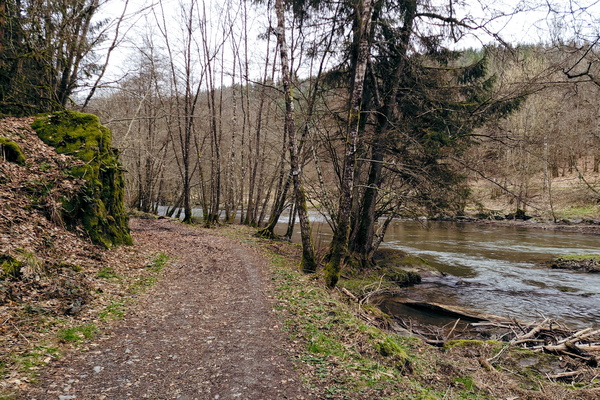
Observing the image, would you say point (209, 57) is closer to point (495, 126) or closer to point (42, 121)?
point (42, 121)

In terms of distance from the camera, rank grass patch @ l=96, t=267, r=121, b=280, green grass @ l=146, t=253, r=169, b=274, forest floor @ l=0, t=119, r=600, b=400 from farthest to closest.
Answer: green grass @ l=146, t=253, r=169, b=274
grass patch @ l=96, t=267, r=121, b=280
forest floor @ l=0, t=119, r=600, b=400

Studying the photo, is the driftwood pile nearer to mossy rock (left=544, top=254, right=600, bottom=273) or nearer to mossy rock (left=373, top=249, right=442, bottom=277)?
mossy rock (left=373, top=249, right=442, bottom=277)

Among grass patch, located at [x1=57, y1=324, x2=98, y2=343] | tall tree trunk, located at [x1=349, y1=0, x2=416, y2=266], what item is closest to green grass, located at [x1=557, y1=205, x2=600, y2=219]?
tall tree trunk, located at [x1=349, y1=0, x2=416, y2=266]

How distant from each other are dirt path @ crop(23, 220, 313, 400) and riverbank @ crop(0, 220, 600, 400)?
0.06 ft

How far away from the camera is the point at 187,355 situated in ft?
15.5

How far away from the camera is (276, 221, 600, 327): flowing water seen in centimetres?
1051

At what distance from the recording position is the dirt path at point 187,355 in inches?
150

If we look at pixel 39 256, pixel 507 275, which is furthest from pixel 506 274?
pixel 39 256

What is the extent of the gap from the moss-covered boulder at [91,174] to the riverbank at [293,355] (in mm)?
1316

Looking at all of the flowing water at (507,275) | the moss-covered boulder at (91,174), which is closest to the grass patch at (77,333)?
the moss-covered boulder at (91,174)

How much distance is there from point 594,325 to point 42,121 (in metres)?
16.4

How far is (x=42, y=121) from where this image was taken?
31.8 feet

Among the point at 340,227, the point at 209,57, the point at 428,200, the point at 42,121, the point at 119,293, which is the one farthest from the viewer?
the point at 209,57

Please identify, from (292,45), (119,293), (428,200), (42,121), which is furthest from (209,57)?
(119,293)
